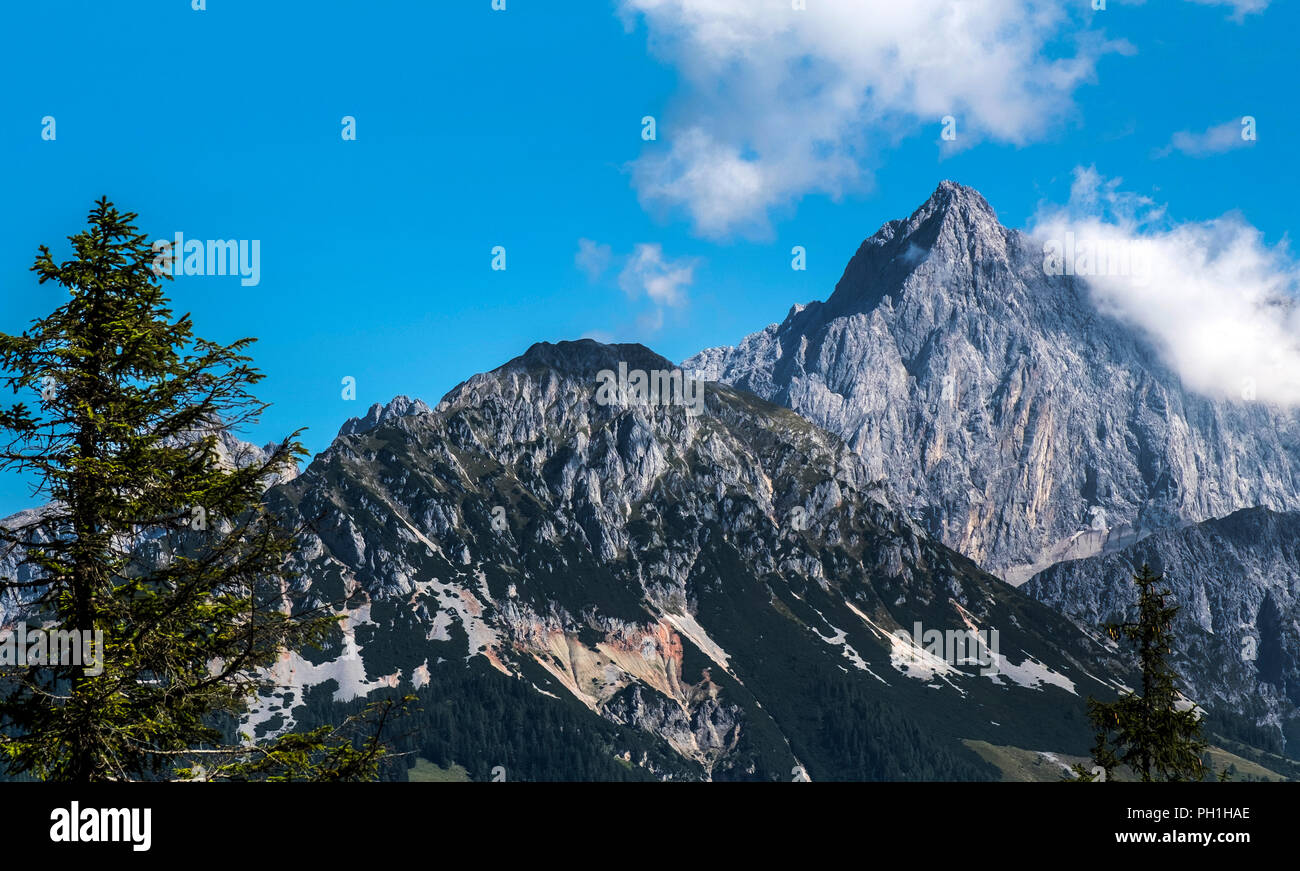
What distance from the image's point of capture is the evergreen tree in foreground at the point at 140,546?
1934cm

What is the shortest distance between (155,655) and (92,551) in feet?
6.71

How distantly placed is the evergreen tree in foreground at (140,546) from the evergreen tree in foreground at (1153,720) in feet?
83.5

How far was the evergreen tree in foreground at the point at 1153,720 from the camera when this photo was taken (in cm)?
3625

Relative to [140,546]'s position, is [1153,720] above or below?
below

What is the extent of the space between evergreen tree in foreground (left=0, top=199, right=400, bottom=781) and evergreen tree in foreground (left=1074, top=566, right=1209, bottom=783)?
83.5 ft

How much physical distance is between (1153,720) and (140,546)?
30280mm

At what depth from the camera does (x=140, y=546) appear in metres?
21.8

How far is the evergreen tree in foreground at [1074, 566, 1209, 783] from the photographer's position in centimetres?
3625

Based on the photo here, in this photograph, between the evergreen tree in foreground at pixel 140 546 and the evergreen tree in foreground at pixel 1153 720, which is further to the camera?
the evergreen tree in foreground at pixel 1153 720

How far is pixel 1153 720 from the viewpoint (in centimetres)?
3688

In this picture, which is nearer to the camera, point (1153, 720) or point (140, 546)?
point (140, 546)

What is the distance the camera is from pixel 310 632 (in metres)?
21.1
